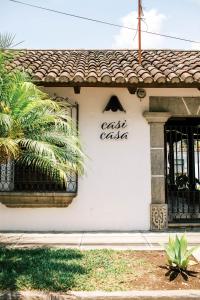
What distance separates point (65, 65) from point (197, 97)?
11.0 feet

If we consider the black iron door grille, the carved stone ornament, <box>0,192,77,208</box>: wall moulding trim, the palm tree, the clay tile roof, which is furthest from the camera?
the black iron door grille

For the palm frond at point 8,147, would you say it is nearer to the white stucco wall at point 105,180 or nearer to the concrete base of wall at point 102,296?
the concrete base of wall at point 102,296

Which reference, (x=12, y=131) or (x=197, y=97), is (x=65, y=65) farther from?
(x=12, y=131)

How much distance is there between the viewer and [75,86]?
8164 millimetres

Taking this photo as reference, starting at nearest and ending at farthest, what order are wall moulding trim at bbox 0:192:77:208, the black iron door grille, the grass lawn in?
1. the grass lawn
2. wall moulding trim at bbox 0:192:77:208
3. the black iron door grille

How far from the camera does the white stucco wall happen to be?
27.7 feet

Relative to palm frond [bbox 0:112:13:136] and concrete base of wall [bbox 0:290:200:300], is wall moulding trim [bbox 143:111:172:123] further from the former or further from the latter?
concrete base of wall [bbox 0:290:200:300]

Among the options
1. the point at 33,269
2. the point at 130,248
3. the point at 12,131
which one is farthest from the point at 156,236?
the point at 12,131

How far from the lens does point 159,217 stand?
8.43 m

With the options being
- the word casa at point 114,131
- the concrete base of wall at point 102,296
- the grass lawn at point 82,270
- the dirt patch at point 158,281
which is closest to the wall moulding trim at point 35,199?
the word casa at point 114,131

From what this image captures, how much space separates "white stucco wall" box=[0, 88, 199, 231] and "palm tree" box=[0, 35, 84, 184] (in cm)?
283

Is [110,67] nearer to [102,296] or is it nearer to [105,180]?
[105,180]

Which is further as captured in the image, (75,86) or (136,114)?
(136,114)

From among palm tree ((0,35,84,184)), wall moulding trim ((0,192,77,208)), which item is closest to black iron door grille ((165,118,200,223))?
wall moulding trim ((0,192,77,208))
